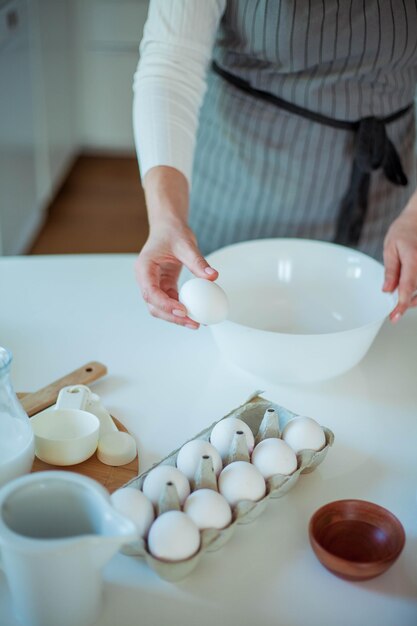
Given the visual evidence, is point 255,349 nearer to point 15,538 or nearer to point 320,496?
point 320,496

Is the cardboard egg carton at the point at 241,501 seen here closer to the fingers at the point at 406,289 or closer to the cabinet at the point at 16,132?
the fingers at the point at 406,289

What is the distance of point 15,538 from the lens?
567 mm

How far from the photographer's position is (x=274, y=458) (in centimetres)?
75

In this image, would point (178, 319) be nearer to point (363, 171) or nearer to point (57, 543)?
point (57, 543)

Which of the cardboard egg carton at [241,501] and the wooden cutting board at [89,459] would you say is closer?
the cardboard egg carton at [241,501]

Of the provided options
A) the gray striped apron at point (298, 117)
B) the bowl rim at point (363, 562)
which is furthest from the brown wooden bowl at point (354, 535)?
the gray striped apron at point (298, 117)

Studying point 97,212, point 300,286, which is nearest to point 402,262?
point 300,286

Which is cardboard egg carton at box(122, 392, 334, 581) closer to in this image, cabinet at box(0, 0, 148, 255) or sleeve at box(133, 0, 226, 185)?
sleeve at box(133, 0, 226, 185)

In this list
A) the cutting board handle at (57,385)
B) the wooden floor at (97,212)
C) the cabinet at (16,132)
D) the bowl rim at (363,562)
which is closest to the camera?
the bowl rim at (363,562)

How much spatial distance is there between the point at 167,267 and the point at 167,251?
0.06m

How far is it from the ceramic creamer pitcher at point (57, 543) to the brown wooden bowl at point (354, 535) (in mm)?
212

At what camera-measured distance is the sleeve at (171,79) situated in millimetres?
1140

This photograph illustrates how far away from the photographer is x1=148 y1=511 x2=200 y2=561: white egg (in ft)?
2.13

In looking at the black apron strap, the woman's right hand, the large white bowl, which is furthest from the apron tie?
the woman's right hand
